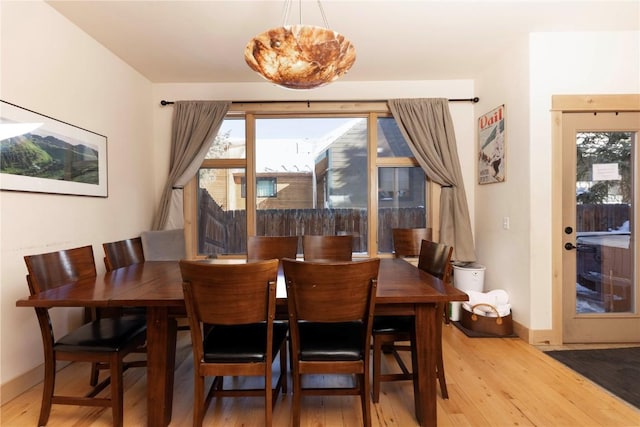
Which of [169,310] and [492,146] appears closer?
[169,310]

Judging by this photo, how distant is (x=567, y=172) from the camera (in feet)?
8.86

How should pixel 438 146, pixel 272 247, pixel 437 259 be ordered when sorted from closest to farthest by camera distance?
pixel 437 259 < pixel 272 247 < pixel 438 146

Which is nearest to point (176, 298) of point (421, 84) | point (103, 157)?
point (103, 157)

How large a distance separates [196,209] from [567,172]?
3872 millimetres

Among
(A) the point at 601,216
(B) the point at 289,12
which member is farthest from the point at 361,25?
(A) the point at 601,216

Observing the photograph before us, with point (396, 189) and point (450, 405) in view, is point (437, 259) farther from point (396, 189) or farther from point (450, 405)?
point (396, 189)

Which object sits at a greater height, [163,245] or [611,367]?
[163,245]

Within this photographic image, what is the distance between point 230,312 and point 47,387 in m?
1.21

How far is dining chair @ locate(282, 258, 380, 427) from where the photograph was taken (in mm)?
1395

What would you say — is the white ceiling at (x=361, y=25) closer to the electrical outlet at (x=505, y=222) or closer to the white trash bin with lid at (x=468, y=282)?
the electrical outlet at (x=505, y=222)

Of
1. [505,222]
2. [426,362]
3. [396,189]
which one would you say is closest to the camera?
[426,362]

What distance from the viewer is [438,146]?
352cm

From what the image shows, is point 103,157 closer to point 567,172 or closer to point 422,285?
point 422,285

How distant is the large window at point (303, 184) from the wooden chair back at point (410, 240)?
2.31ft
